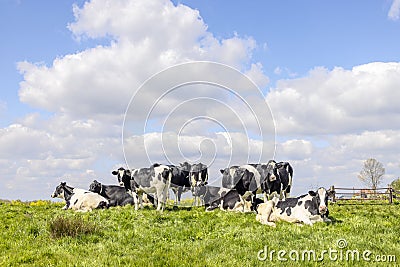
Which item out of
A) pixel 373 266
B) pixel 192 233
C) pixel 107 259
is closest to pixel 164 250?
pixel 107 259

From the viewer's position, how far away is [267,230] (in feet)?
41.3

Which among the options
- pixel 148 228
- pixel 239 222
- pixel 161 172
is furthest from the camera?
pixel 161 172

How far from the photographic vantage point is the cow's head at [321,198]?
1411 centimetres

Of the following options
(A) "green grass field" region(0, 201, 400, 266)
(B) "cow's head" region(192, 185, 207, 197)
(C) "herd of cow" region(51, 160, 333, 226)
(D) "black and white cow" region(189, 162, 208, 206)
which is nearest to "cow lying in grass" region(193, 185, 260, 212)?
(C) "herd of cow" region(51, 160, 333, 226)

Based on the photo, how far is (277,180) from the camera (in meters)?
21.0

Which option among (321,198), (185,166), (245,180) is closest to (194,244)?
(321,198)

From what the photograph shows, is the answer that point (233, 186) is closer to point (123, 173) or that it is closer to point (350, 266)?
point (123, 173)

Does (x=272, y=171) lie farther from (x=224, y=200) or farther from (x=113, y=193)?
(x=113, y=193)

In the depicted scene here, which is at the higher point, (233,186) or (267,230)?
(233,186)

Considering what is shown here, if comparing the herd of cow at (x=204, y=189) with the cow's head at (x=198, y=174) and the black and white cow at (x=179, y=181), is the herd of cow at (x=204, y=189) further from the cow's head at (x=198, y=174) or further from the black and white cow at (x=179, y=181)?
the cow's head at (x=198, y=174)

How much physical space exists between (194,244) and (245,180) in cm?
991

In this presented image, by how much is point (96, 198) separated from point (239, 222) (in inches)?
358

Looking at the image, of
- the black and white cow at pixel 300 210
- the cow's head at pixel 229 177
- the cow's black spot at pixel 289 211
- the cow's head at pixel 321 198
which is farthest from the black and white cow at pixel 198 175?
the cow's head at pixel 321 198

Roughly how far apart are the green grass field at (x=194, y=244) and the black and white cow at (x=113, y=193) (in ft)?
26.0
